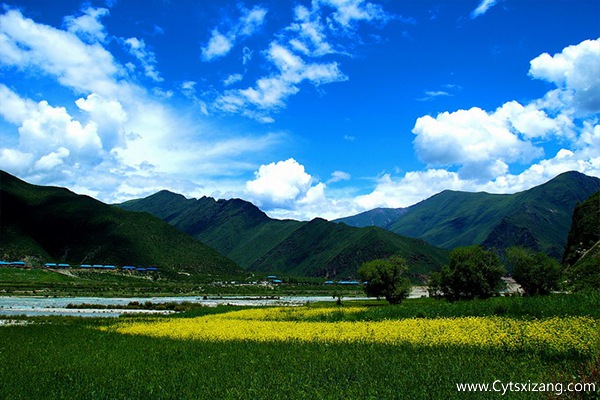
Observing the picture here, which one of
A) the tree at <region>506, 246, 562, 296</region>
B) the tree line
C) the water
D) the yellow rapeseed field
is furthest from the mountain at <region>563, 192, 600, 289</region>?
the water

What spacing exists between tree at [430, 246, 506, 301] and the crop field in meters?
33.6

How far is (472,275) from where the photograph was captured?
199 feet

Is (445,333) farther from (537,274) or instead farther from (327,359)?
(537,274)

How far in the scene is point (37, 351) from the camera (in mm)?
21766

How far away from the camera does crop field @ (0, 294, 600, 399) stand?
39.4 feet

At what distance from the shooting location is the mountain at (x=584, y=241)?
56.3 metres

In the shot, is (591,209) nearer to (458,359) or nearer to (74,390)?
(458,359)

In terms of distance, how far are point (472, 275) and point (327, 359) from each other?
1978 inches

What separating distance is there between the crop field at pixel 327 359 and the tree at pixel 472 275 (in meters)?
33.6

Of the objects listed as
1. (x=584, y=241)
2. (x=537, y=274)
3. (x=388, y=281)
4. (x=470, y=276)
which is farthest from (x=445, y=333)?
(x=584, y=241)

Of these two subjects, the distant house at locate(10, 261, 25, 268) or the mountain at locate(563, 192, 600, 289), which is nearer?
the mountain at locate(563, 192, 600, 289)

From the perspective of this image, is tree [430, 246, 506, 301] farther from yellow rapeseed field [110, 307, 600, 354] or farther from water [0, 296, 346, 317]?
yellow rapeseed field [110, 307, 600, 354]

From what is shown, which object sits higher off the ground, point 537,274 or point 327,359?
point 537,274

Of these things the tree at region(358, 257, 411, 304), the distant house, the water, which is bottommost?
the water
